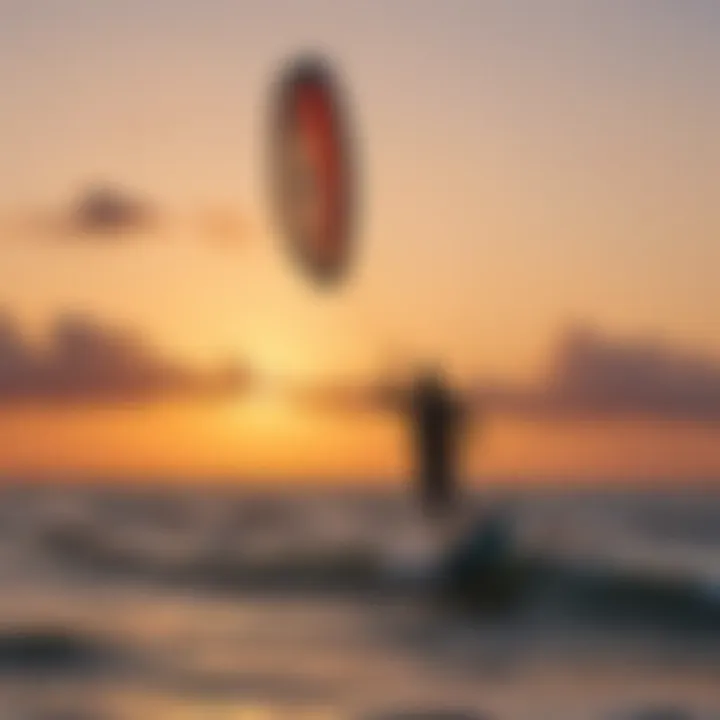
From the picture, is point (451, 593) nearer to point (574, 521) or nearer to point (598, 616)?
point (598, 616)

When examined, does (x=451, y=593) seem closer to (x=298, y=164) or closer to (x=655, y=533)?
(x=298, y=164)

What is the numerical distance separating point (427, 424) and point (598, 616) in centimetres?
543

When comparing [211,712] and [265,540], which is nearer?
[211,712]

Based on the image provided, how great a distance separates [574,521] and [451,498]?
557 centimetres

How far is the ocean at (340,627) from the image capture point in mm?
7414

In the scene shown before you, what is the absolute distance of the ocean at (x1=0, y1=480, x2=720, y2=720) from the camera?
741 cm

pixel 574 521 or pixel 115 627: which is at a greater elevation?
pixel 115 627

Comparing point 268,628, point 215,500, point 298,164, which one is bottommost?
point 215,500

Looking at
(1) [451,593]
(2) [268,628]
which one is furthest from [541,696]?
(1) [451,593]

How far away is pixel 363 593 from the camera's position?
1338cm

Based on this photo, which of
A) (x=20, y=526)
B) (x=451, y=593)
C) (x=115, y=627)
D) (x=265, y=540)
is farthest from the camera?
(x=20, y=526)

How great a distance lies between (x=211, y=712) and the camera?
698 centimetres

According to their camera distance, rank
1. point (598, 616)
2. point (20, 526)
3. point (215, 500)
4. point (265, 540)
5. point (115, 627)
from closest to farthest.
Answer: point (115, 627) < point (598, 616) < point (265, 540) < point (20, 526) < point (215, 500)

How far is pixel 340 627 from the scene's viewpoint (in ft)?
34.0
